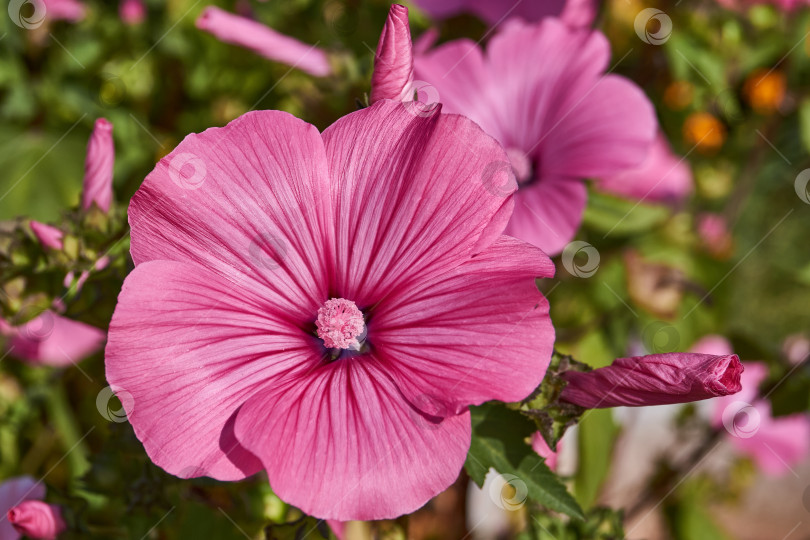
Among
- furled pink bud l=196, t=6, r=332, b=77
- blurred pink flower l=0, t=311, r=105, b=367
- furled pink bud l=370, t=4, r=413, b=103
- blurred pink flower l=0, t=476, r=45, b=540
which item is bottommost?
blurred pink flower l=0, t=311, r=105, b=367

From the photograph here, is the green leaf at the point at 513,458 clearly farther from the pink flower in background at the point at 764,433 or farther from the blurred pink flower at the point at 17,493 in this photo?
the pink flower in background at the point at 764,433

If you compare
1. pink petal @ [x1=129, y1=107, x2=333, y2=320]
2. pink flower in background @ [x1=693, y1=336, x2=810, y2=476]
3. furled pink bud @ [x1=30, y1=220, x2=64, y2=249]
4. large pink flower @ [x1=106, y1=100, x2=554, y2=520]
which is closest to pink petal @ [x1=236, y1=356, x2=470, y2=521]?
large pink flower @ [x1=106, y1=100, x2=554, y2=520]

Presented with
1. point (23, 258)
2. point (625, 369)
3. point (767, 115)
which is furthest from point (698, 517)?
point (23, 258)

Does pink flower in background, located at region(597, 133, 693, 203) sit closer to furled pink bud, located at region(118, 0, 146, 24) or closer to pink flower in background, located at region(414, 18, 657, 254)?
pink flower in background, located at region(414, 18, 657, 254)

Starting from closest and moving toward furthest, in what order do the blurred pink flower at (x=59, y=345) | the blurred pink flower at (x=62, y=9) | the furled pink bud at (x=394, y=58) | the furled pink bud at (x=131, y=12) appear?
the furled pink bud at (x=394, y=58) < the blurred pink flower at (x=59, y=345) < the blurred pink flower at (x=62, y=9) < the furled pink bud at (x=131, y=12)

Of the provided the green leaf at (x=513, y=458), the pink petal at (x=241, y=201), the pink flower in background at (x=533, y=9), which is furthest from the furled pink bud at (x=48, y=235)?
the pink flower in background at (x=533, y=9)

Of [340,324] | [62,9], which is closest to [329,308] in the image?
[340,324]
